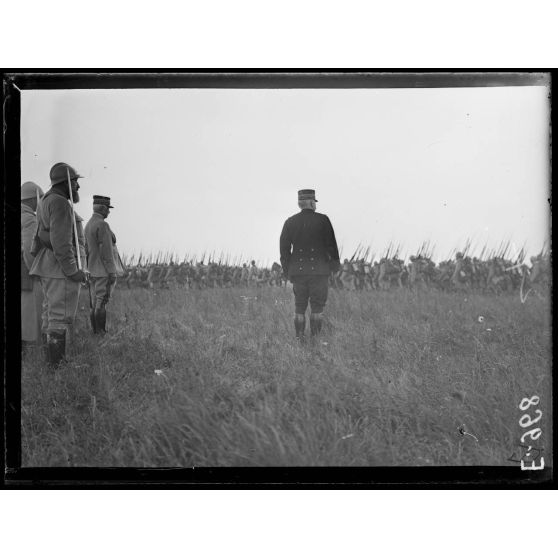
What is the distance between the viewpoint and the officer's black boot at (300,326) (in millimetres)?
2676

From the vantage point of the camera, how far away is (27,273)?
2723mm

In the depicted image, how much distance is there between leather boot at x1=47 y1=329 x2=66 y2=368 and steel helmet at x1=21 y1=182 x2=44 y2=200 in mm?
831

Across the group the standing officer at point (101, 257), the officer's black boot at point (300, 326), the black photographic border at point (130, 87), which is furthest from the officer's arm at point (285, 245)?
the standing officer at point (101, 257)

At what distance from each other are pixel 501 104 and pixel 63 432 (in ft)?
10.7

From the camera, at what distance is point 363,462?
8.36 ft

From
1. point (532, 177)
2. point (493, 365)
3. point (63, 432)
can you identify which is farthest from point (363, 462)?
point (532, 177)

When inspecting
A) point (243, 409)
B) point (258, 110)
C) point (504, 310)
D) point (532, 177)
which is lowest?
point (243, 409)

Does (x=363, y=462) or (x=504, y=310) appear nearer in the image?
(x=363, y=462)

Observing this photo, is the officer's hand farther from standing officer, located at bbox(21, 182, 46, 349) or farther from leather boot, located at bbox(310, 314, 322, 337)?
leather boot, located at bbox(310, 314, 322, 337)

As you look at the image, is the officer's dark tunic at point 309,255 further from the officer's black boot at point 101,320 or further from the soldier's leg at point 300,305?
the officer's black boot at point 101,320

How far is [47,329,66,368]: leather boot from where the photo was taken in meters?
2.66

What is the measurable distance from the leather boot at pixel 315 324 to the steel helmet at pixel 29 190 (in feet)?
5.93

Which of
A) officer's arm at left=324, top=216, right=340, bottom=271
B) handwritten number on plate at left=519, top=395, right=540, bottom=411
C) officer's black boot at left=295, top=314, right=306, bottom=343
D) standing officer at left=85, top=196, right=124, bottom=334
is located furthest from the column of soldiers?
handwritten number on plate at left=519, top=395, right=540, bottom=411

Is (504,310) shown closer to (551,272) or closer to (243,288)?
(551,272)
